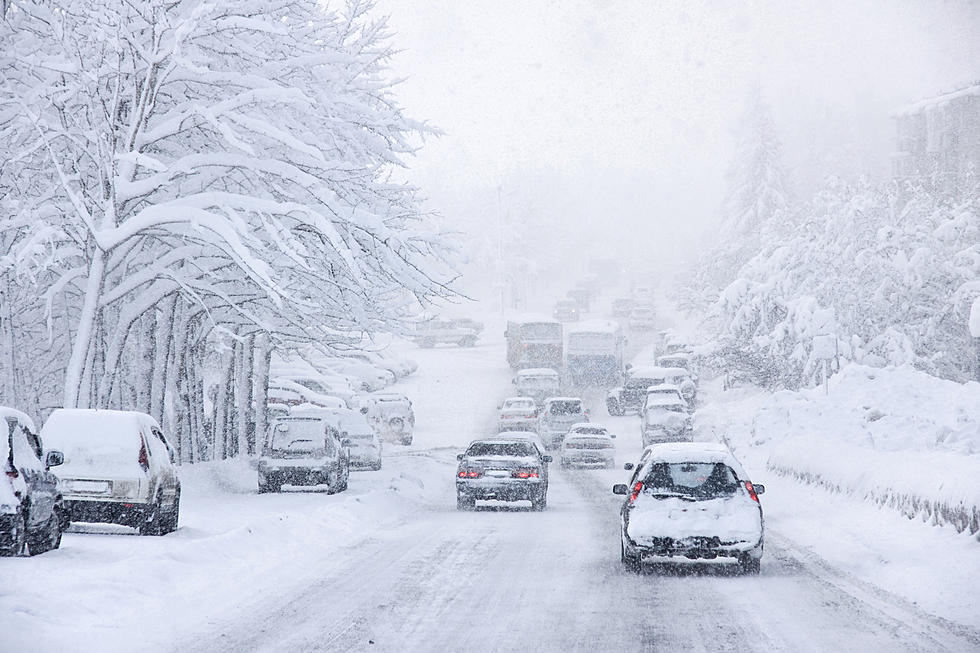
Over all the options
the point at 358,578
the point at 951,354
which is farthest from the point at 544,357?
the point at 358,578

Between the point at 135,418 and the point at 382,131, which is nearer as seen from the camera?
the point at 135,418

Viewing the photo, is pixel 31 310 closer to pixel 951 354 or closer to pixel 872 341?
pixel 872 341

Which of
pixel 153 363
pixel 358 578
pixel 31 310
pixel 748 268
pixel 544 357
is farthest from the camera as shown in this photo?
pixel 544 357

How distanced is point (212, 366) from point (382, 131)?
124ft

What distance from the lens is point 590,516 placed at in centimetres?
2369

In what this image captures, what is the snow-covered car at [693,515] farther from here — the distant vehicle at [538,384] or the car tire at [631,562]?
the distant vehicle at [538,384]

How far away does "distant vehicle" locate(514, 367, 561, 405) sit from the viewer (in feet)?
192

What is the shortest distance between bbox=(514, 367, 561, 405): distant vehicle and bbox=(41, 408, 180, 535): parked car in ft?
136

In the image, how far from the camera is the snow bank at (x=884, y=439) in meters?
16.9

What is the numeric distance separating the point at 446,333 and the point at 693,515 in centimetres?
7447

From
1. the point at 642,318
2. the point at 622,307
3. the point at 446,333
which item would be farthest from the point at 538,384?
the point at 622,307

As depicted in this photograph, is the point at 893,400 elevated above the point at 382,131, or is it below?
below

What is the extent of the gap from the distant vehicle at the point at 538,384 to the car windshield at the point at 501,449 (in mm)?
31756

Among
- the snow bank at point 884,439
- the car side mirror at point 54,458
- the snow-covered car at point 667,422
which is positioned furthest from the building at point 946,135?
the car side mirror at point 54,458
